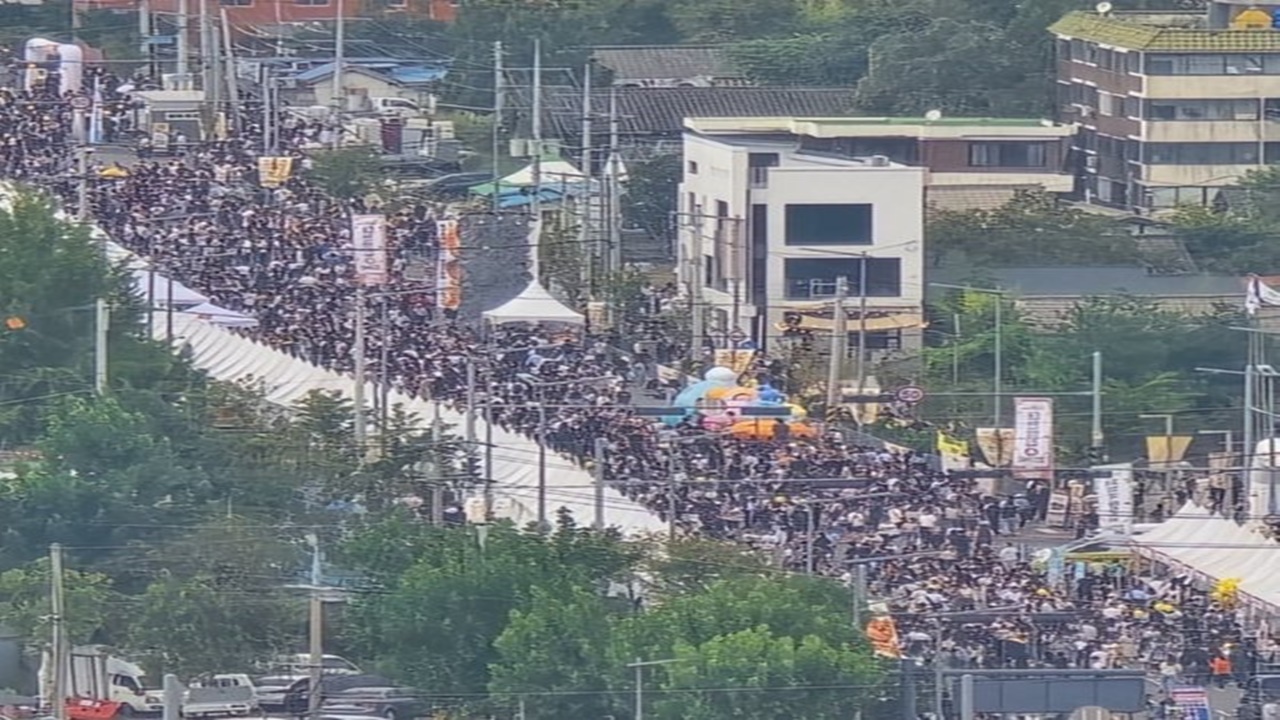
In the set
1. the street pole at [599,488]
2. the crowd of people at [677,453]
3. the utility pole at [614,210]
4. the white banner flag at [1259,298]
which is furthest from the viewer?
the utility pole at [614,210]

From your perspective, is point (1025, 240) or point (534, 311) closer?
point (534, 311)

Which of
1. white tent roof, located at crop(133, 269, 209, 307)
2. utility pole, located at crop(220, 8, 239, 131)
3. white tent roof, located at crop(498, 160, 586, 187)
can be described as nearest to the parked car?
white tent roof, located at crop(133, 269, 209, 307)

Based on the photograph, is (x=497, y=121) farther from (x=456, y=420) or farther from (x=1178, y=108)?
(x=456, y=420)

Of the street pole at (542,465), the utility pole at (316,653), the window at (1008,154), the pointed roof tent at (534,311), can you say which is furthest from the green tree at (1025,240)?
the utility pole at (316,653)

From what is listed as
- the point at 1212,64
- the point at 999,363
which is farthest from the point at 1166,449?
the point at 1212,64

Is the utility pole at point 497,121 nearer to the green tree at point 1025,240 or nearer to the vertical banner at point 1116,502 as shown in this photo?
the green tree at point 1025,240

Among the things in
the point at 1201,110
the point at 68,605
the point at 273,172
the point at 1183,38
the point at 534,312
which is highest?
the point at 1183,38

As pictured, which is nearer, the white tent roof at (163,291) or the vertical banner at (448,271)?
the white tent roof at (163,291)
